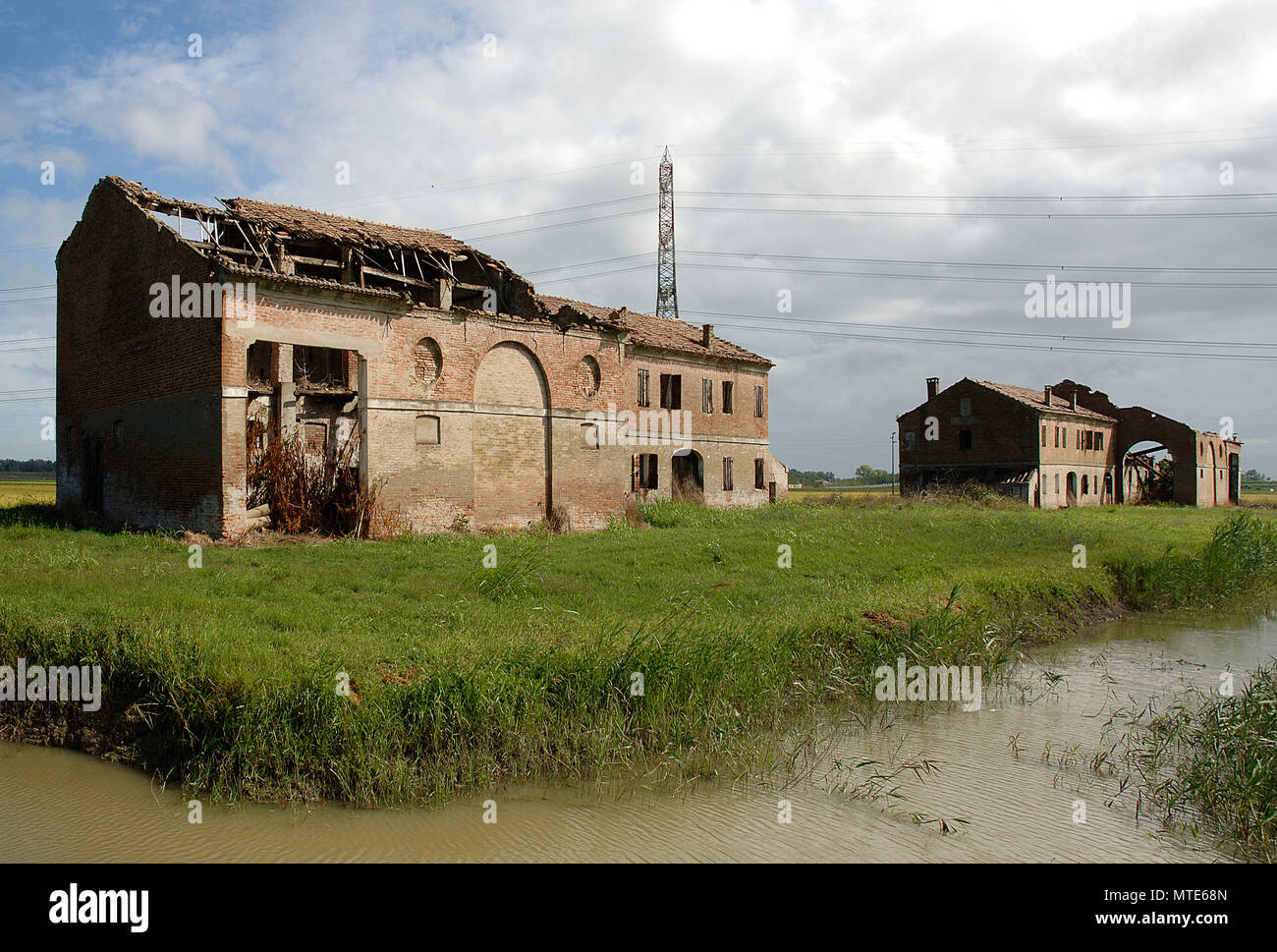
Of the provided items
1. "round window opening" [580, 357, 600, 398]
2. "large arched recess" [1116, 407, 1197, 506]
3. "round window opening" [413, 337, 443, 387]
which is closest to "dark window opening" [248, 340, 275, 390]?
"round window opening" [413, 337, 443, 387]

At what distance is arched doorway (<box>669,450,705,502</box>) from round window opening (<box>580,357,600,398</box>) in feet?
25.8

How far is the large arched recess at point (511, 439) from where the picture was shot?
839 inches

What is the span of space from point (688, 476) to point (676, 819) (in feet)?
85.7

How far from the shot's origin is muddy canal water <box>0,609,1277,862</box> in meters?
6.10

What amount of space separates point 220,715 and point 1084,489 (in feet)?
150

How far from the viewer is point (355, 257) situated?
21.0 meters

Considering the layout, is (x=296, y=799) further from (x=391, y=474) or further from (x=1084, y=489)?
(x=1084, y=489)

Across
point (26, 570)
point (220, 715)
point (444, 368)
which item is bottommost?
point (220, 715)

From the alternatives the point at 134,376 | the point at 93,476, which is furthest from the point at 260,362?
the point at 93,476

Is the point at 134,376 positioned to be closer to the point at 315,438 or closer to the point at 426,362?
the point at 315,438

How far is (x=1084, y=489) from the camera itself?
43.9 meters

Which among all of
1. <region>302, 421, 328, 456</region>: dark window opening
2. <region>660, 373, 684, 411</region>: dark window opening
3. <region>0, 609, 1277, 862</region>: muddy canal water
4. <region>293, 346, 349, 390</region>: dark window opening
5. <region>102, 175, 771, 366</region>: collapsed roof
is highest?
<region>102, 175, 771, 366</region>: collapsed roof

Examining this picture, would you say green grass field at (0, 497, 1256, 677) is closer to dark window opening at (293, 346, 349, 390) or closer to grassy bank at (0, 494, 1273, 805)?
grassy bank at (0, 494, 1273, 805)
